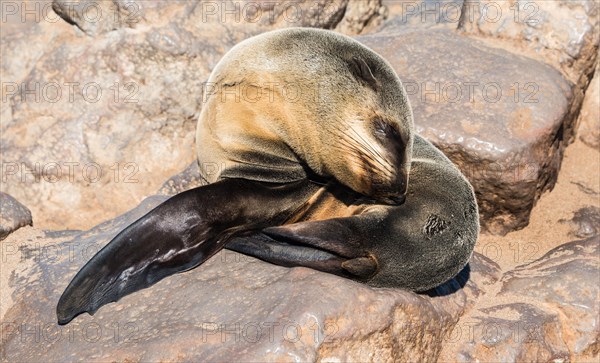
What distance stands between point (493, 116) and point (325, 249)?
2516 mm

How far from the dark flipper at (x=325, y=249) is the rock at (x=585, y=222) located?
246cm

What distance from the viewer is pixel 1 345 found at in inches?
172

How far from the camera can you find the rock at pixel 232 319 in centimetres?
394

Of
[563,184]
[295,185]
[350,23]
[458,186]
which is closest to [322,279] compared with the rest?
[295,185]

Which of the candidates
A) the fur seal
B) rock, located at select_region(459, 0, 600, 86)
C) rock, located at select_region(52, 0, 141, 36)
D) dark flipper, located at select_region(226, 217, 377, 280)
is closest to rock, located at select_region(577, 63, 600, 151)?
rock, located at select_region(459, 0, 600, 86)

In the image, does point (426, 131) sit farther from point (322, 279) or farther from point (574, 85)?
point (322, 279)

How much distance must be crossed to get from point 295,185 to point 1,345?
75.9 inches

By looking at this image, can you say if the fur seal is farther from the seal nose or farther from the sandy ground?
the sandy ground

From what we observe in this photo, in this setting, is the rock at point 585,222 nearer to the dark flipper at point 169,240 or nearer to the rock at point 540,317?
the rock at point 540,317

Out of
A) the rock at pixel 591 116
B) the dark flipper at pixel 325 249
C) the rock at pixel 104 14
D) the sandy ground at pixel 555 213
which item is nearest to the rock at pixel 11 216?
the dark flipper at pixel 325 249

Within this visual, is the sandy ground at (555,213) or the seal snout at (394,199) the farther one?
the sandy ground at (555,213)

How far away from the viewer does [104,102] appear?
6.95 m

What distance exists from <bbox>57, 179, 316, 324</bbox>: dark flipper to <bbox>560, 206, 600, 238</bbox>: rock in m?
2.75

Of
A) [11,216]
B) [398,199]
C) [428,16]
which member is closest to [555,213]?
[398,199]
